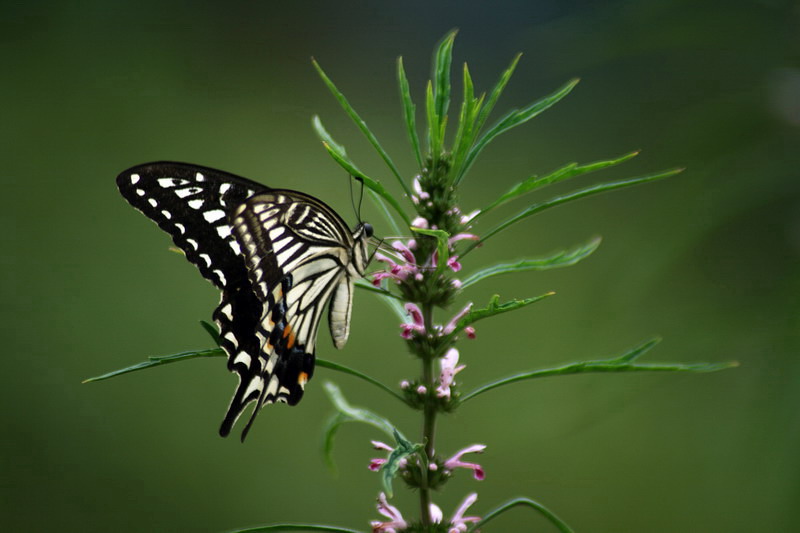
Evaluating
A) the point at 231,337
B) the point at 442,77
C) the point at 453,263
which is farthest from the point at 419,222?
the point at 231,337

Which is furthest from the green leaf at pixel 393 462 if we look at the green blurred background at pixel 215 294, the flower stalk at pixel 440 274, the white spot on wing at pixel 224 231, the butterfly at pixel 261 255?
the green blurred background at pixel 215 294

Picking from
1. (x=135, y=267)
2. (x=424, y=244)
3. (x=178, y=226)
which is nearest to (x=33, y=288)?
(x=135, y=267)

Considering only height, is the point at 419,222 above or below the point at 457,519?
above

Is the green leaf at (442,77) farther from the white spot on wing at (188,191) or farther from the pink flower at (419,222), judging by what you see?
the white spot on wing at (188,191)

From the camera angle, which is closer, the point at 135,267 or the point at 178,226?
the point at 178,226

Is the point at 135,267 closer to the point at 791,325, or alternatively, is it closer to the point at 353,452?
the point at 353,452

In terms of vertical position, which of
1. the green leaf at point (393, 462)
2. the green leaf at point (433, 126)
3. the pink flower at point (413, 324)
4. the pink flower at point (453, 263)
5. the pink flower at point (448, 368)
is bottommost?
the green leaf at point (393, 462)

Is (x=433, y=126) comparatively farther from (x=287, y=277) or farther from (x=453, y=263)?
(x=287, y=277)

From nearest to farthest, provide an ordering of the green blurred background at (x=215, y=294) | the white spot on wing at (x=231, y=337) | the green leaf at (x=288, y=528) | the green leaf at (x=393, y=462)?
the green leaf at (x=393, y=462), the green leaf at (x=288, y=528), the white spot on wing at (x=231, y=337), the green blurred background at (x=215, y=294)
